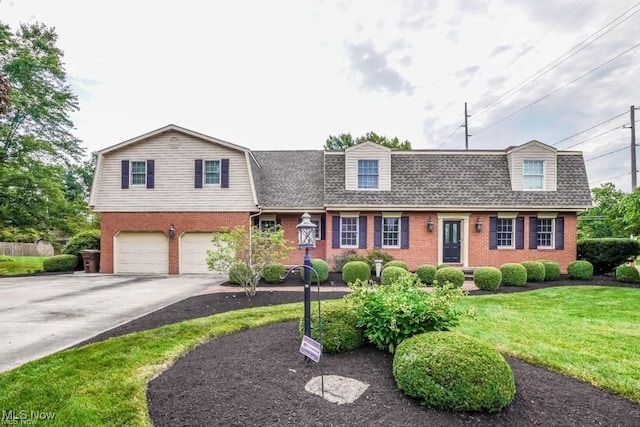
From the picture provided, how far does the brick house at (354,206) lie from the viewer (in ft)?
44.9

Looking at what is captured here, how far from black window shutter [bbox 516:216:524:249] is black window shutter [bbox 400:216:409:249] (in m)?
4.81

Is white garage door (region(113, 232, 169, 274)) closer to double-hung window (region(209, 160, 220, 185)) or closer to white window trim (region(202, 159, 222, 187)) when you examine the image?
white window trim (region(202, 159, 222, 187))

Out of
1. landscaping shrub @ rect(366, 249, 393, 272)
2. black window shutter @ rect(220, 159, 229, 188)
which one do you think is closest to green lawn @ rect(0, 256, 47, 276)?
black window shutter @ rect(220, 159, 229, 188)

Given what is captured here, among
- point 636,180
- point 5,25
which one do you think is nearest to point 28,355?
point 5,25

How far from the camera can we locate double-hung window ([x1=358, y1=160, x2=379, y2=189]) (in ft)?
46.8

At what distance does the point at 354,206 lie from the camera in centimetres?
1354

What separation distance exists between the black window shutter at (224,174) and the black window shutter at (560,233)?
47.8ft

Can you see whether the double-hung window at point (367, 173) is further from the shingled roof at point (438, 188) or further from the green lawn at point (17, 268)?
the green lawn at point (17, 268)

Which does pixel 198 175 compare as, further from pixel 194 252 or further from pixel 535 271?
pixel 535 271

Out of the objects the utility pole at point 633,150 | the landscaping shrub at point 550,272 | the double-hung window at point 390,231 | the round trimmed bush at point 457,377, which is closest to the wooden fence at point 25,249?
the double-hung window at point 390,231

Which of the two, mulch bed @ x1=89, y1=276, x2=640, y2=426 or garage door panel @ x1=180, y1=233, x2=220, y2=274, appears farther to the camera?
garage door panel @ x1=180, y1=233, x2=220, y2=274

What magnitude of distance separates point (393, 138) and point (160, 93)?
21.2 meters

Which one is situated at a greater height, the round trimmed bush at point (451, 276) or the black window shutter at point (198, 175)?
the black window shutter at point (198, 175)

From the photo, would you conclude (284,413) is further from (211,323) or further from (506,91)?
(506,91)
